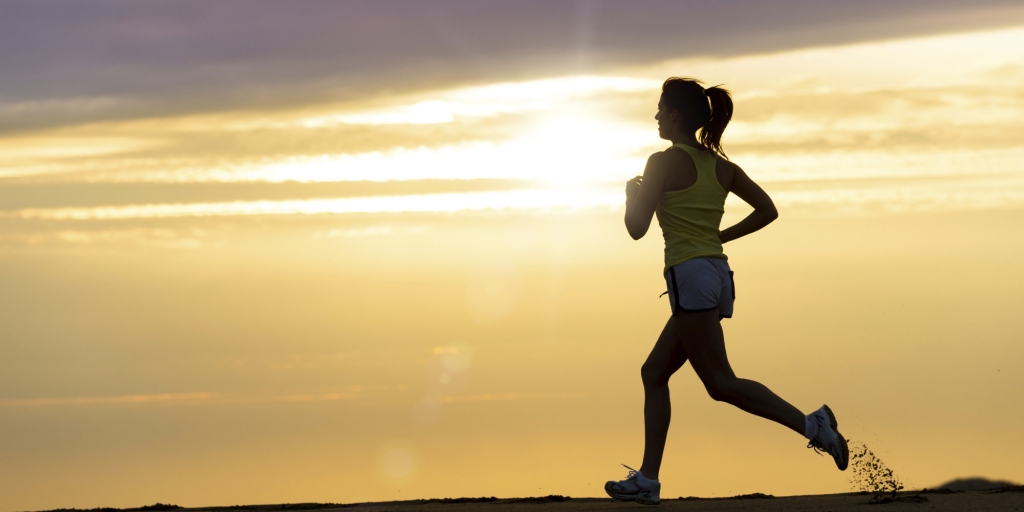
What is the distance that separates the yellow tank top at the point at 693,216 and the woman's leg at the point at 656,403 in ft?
1.76

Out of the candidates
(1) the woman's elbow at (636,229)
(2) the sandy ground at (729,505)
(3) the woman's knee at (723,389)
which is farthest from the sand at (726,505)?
(1) the woman's elbow at (636,229)

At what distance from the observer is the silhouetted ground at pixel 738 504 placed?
6.41 m

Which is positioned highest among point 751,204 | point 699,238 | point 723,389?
point 751,204

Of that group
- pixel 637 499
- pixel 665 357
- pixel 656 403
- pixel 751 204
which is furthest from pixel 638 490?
pixel 751 204

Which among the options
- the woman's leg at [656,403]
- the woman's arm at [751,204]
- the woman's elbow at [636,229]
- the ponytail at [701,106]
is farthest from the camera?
the woman's arm at [751,204]

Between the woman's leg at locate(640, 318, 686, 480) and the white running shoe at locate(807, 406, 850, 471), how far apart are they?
83 centimetres

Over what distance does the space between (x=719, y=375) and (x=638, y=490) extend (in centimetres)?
88

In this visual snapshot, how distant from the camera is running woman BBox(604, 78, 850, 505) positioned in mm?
6113

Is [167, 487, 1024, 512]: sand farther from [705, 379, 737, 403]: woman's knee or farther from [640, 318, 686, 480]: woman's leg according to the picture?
[705, 379, 737, 403]: woman's knee

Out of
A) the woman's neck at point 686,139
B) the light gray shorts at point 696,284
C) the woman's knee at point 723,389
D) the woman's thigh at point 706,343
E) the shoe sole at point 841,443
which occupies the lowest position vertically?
the shoe sole at point 841,443

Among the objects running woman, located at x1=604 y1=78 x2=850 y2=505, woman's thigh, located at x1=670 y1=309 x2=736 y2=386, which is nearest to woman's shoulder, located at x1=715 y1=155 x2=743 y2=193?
running woman, located at x1=604 y1=78 x2=850 y2=505

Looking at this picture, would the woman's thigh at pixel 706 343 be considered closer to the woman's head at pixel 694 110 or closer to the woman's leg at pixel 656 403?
the woman's leg at pixel 656 403

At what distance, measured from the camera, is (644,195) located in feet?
20.0

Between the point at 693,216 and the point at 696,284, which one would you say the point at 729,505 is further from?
the point at 693,216
